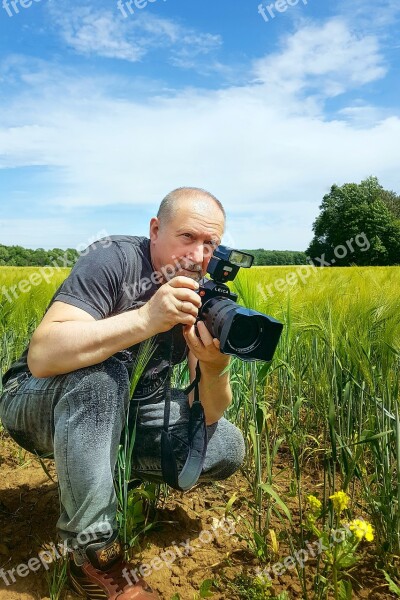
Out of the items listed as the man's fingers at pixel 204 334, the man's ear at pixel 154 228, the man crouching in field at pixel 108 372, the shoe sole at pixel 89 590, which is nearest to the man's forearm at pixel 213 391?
the man crouching in field at pixel 108 372

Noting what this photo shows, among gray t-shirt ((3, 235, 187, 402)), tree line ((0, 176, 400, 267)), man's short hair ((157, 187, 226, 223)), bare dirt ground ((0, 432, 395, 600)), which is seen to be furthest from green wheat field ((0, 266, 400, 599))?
tree line ((0, 176, 400, 267))

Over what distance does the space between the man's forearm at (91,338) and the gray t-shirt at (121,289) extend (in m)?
0.08

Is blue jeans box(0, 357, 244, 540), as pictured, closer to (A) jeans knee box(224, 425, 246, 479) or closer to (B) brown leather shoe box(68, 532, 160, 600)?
(B) brown leather shoe box(68, 532, 160, 600)

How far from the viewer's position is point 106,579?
50.9 inches

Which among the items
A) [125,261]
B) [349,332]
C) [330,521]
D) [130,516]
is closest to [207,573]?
[130,516]

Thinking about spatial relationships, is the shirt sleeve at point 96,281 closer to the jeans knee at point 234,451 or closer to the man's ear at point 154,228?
the man's ear at point 154,228

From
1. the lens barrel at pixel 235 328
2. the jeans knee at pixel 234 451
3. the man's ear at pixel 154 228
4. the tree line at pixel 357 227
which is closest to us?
the lens barrel at pixel 235 328

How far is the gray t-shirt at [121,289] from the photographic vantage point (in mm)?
1308

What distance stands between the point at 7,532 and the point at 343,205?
36198mm

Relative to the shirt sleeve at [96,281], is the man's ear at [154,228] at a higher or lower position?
higher

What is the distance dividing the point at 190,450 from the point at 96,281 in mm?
545

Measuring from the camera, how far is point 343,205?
117 feet

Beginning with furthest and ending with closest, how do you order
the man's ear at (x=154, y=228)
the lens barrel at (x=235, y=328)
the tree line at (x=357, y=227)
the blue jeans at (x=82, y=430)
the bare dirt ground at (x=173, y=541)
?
the tree line at (x=357, y=227)
the man's ear at (x=154, y=228)
the bare dirt ground at (x=173, y=541)
the blue jeans at (x=82, y=430)
the lens barrel at (x=235, y=328)

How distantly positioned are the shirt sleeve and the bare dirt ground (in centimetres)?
62
